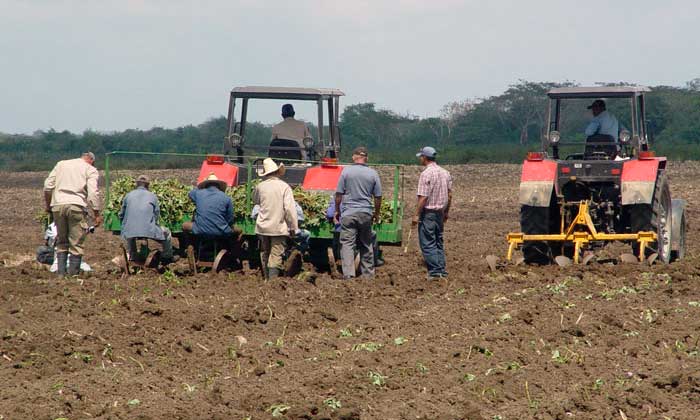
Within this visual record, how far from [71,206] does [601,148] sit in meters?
5.96

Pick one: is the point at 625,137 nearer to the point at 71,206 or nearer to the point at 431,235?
the point at 431,235

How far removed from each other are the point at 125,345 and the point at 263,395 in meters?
2.08

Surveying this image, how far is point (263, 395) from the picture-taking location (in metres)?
7.32

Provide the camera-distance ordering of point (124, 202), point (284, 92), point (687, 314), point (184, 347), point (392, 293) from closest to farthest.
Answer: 1. point (184, 347)
2. point (687, 314)
3. point (392, 293)
4. point (124, 202)
5. point (284, 92)

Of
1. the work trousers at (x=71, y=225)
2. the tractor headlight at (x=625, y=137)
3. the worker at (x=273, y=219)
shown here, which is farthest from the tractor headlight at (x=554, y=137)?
the work trousers at (x=71, y=225)

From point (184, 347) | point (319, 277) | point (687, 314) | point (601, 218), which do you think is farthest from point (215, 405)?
point (601, 218)

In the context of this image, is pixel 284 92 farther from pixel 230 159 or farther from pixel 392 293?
pixel 392 293

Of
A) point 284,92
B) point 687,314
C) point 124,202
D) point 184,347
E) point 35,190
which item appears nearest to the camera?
point 184,347

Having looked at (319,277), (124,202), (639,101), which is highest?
(639,101)

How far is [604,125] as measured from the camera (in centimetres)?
1340

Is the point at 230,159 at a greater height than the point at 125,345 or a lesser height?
greater

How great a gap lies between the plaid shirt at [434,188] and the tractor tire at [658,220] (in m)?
2.13

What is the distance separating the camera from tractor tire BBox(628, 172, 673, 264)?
42.5ft

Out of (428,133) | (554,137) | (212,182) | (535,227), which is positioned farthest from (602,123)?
(428,133)
